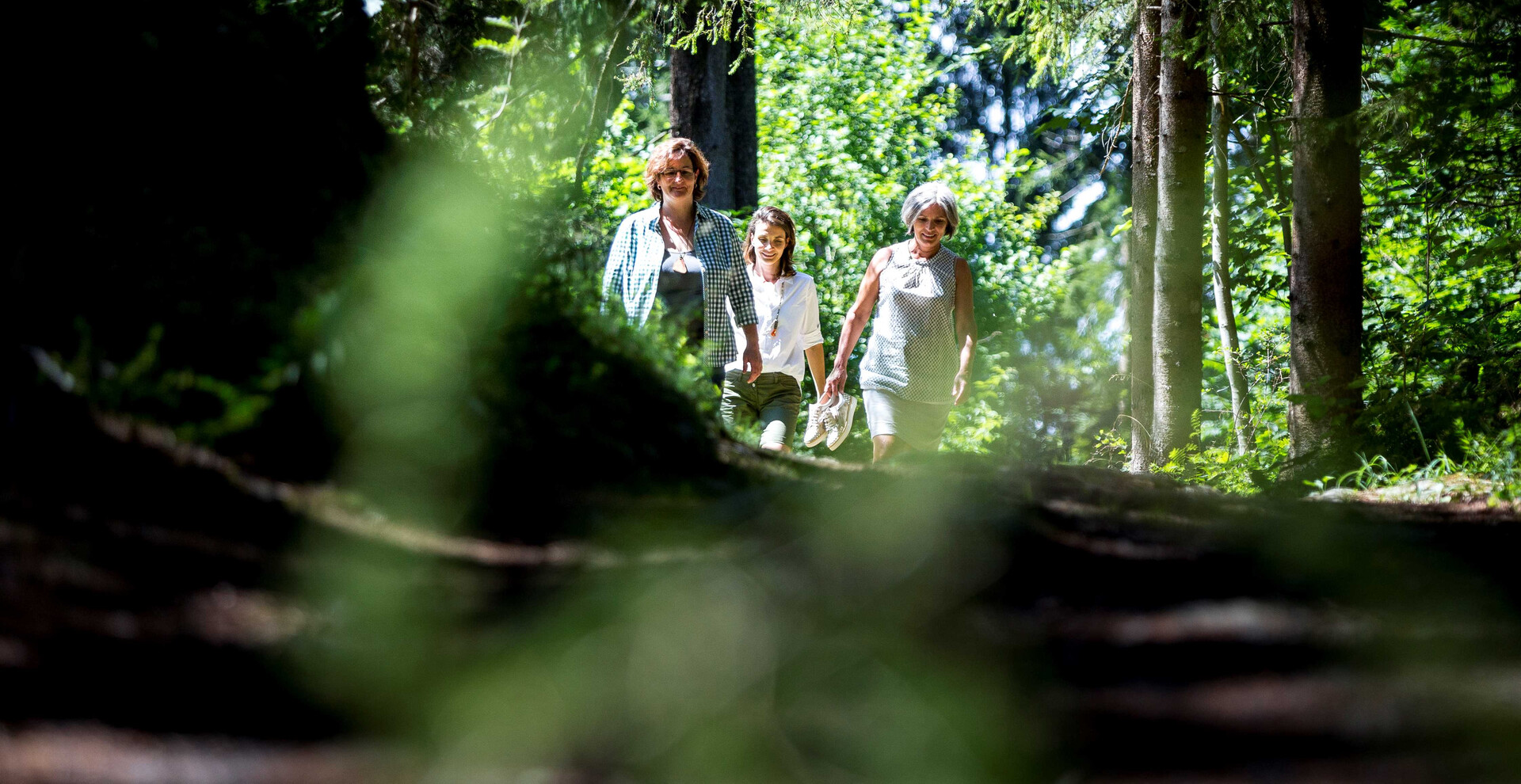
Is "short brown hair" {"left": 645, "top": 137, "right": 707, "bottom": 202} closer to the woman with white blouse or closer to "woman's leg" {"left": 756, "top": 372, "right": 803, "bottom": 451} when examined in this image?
the woman with white blouse

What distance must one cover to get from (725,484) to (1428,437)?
4102 mm

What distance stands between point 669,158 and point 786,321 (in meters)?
1.36

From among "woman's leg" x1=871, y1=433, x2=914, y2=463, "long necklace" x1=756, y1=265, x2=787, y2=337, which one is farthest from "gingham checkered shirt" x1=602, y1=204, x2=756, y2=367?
"woman's leg" x1=871, y1=433, x2=914, y2=463

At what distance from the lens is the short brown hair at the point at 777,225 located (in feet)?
23.0

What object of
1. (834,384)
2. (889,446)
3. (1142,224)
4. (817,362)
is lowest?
(889,446)

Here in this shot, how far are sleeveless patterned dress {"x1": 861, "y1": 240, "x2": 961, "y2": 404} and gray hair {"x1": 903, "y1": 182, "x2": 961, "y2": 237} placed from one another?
19 centimetres

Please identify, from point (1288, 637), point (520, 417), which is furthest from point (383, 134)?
point (1288, 637)

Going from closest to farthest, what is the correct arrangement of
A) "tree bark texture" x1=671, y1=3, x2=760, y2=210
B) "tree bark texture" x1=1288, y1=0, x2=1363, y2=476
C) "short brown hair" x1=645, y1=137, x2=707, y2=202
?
"short brown hair" x1=645, y1=137, x2=707, y2=202
"tree bark texture" x1=1288, y1=0, x2=1363, y2=476
"tree bark texture" x1=671, y1=3, x2=760, y2=210

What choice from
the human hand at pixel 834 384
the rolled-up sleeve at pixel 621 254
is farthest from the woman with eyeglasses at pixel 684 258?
the human hand at pixel 834 384

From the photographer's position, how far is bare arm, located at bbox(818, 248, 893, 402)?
700cm

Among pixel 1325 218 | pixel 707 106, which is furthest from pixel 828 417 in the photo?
pixel 707 106

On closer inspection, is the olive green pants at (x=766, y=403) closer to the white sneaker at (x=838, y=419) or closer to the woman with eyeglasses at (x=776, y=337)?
the woman with eyeglasses at (x=776, y=337)

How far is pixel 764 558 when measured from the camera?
197 cm

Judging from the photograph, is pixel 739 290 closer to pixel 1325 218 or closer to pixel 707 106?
pixel 1325 218
